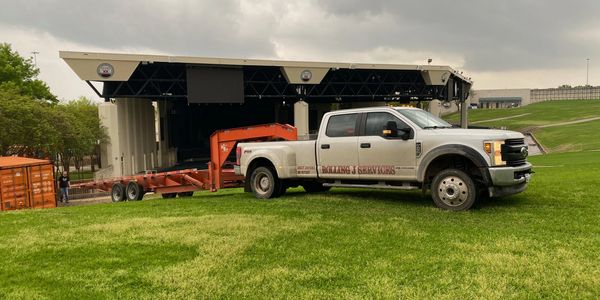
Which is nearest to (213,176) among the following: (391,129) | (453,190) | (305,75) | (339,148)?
(339,148)

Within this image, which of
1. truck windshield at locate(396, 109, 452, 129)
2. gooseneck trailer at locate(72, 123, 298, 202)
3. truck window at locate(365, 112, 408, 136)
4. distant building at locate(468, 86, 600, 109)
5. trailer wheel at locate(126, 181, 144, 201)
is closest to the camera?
truck windshield at locate(396, 109, 452, 129)

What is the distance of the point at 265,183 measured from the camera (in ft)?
35.5

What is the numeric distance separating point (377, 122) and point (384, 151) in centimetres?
65

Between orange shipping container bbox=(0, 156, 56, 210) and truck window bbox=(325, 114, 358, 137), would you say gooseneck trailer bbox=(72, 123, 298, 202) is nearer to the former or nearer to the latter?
truck window bbox=(325, 114, 358, 137)

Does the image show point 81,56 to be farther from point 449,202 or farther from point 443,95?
point 443,95

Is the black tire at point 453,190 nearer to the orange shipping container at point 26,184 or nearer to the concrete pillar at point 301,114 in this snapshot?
the orange shipping container at point 26,184

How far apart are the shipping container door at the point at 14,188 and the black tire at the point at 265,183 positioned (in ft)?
44.8

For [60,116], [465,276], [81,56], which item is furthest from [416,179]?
[60,116]

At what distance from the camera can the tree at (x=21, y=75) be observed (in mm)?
43094

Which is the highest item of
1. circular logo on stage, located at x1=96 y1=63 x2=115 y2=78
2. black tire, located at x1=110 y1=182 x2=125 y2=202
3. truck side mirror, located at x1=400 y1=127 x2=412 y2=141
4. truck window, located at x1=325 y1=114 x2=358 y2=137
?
circular logo on stage, located at x1=96 y1=63 x2=115 y2=78

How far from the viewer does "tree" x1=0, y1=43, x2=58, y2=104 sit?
43.1 m

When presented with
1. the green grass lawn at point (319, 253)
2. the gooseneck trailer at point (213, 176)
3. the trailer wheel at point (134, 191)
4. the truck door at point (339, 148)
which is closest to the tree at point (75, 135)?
the trailer wheel at point (134, 191)

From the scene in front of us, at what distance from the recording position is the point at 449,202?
788cm

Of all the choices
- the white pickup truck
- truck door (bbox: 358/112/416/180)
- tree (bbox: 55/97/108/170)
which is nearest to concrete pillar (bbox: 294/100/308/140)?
tree (bbox: 55/97/108/170)
